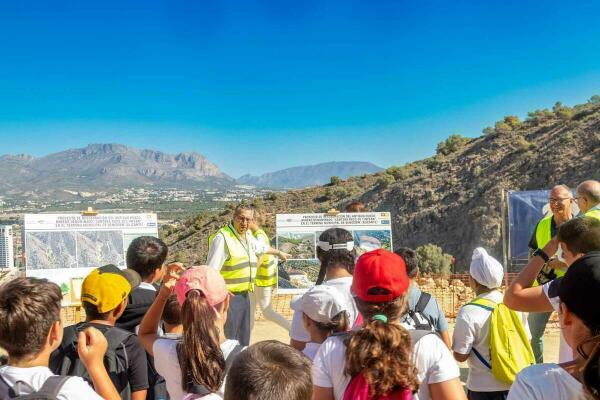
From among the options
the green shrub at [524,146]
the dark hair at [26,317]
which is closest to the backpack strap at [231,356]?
the dark hair at [26,317]

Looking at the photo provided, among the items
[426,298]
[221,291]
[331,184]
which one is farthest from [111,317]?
[331,184]

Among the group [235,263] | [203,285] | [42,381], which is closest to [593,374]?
[203,285]

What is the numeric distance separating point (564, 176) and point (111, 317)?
1128 inches

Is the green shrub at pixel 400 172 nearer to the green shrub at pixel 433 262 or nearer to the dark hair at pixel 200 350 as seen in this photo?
the green shrub at pixel 433 262

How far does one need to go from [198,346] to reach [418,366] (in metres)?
0.92

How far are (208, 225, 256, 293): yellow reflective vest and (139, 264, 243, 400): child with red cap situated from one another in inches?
130

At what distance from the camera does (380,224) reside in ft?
31.6

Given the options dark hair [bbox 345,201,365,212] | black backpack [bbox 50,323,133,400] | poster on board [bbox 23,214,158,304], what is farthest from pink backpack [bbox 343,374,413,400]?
poster on board [bbox 23,214,158,304]

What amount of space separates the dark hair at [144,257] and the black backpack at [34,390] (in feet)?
5.60

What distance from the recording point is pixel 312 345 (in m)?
2.63

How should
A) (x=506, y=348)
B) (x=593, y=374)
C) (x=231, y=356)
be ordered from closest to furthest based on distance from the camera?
(x=593, y=374), (x=231, y=356), (x=506, y=348)

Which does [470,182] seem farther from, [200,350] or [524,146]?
[200,350]

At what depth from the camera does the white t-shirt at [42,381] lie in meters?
1.90

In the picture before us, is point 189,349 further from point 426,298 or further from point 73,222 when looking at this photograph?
point 73,222
